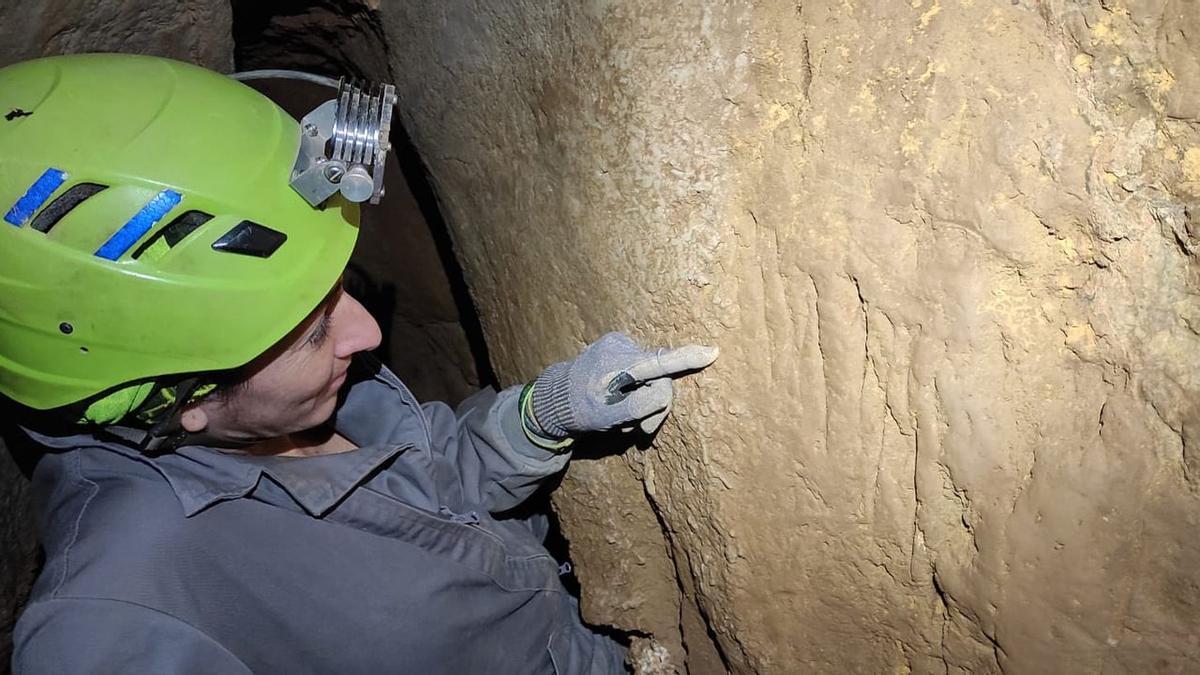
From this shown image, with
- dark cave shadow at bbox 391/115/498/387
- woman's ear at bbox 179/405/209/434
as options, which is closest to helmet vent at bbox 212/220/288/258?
woman's ear at bbox 179/405/209/434

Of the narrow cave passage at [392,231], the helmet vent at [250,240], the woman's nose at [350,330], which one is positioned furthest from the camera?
the narrow cave passage at [392,231]

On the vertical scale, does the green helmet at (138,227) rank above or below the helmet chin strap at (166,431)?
above

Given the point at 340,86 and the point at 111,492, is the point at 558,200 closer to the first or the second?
the point at 340,86

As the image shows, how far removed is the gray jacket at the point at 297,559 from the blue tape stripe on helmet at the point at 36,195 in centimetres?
45

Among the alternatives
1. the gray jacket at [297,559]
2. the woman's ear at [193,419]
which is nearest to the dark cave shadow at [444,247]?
the gray jacket at [297,559]

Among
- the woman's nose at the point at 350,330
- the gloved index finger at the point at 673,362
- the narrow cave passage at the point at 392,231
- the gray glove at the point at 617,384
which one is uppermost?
the gloved index finger at the point at 673,362

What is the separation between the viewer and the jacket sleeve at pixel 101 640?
1.22 m

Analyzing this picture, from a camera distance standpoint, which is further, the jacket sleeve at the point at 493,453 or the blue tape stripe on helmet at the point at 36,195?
the jacket sleeve at the point at 493,453

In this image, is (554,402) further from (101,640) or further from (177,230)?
(101,640)

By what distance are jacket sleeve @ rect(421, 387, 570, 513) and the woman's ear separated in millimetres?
522

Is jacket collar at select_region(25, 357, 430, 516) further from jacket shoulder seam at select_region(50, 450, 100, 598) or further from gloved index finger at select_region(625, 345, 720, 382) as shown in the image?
gloved index finger at select_region(625, 345, 720, 382)

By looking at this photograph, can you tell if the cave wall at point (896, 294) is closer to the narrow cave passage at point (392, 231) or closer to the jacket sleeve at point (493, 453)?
the jacket sleeve at point (493, 453)

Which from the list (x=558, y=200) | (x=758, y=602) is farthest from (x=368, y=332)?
(x=758, y=602)

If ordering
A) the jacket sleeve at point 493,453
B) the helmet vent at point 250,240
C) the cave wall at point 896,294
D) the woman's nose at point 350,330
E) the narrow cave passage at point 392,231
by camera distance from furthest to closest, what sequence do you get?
1. the narrow cave passage at point 392,231
2. the jacket sleeve at point 493,453
3. the woman's nose at point 350,330
4. the helmet vent at point 250,240
5. the cave wall at point 896,294
